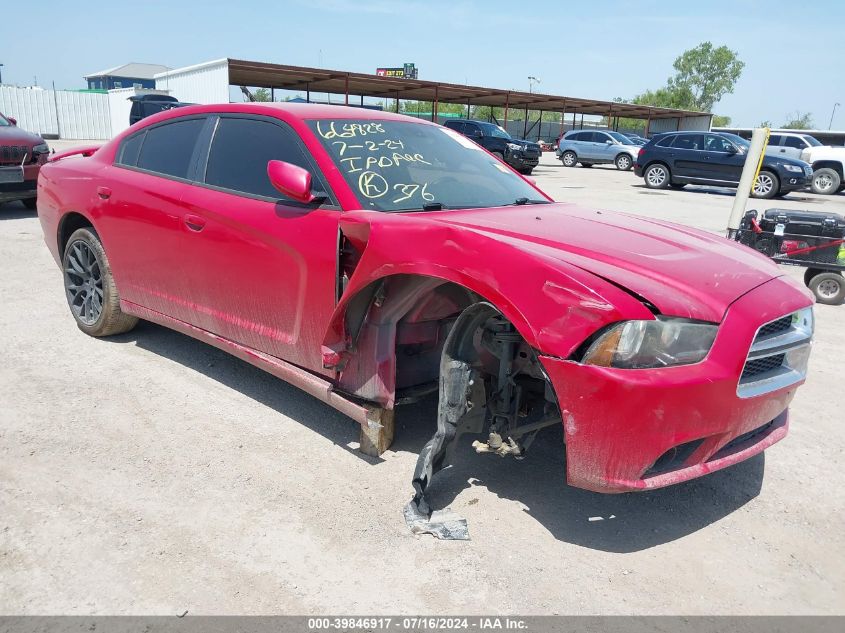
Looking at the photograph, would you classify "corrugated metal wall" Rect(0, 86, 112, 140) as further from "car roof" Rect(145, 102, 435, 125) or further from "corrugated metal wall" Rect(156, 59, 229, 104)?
"car roof" Rect(145, 102, 435, 125)

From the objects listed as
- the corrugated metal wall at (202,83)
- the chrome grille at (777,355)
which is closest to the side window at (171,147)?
the chrome grille at (777,355)

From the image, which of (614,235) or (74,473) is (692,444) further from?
(74,473)

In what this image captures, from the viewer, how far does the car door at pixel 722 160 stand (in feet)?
59.0

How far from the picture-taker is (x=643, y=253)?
8.83 feet

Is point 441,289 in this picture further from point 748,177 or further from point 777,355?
point 748,177

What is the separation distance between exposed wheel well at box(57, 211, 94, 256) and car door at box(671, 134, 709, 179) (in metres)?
17.6

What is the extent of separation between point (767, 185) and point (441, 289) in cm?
A: 1762

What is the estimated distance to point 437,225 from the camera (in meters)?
2.66

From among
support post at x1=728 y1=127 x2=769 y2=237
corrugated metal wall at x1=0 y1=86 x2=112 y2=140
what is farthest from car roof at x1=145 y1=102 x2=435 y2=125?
corrugated metal wall at x1=0 y1=86 x2=112 y2=140

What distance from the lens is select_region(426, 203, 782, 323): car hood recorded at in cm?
237

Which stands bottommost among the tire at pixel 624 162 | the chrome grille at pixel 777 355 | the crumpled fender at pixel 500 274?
the tire at pixel 624 162

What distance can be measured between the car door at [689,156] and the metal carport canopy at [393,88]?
11887 mm

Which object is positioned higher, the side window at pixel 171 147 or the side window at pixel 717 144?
the side window at pixel 171 147

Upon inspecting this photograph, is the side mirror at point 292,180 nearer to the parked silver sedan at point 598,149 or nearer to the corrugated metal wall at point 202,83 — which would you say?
the corrugated metal wall at point 202,83
